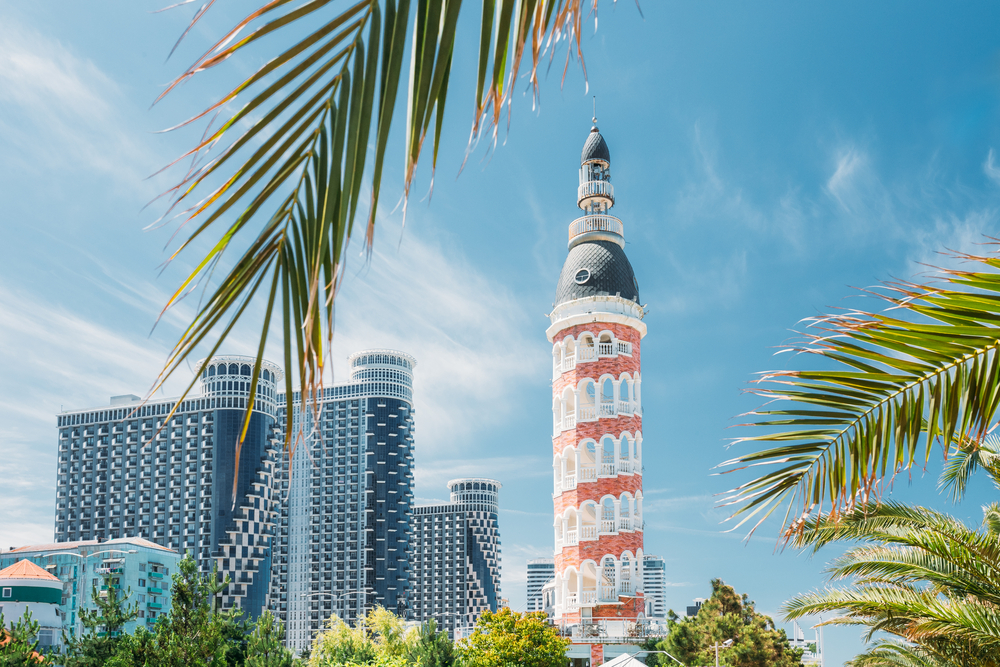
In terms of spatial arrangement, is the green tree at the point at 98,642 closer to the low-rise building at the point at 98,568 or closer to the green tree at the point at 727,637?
the green tree at the point at 727,637

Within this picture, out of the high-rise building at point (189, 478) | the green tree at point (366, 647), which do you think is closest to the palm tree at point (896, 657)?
the green tree at point (366, 647)

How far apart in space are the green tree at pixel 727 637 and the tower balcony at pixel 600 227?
1885 cm

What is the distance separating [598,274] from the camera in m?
49.2

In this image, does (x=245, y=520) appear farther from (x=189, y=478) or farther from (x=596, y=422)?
(x=596, y=422)

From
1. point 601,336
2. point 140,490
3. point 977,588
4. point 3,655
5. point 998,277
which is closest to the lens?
point 998,277

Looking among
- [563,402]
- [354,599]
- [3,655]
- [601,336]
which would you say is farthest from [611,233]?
[354,599]

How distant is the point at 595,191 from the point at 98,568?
68420 mm

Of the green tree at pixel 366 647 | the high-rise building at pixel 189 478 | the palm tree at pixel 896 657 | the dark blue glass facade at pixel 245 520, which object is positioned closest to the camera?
the palm tree at pixel 896 657

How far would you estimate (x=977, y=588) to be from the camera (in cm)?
865

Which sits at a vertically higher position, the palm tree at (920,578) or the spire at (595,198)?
the spire at (595,198)

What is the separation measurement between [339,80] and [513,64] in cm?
35

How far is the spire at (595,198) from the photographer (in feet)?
165

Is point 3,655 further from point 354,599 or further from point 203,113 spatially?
point 354,599

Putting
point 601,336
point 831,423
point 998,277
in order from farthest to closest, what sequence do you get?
1. point 601,336
2. point 831,423
3. point 998,277
